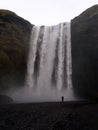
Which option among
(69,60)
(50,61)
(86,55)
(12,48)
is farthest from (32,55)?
(86,55)

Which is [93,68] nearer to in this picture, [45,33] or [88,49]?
[88,49]

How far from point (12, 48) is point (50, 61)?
9.03m

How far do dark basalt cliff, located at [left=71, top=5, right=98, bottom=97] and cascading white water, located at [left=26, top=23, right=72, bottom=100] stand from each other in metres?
1.76

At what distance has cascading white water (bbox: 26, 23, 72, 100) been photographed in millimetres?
51344

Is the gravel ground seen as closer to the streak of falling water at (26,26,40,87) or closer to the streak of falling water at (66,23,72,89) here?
the streak of falling water at (66,23,72,89)

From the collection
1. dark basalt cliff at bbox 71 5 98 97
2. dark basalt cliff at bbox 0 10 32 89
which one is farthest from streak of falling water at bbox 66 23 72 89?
dark basalt cliff at bbox 0 10 32 89

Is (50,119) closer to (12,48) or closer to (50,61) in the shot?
(12,48)

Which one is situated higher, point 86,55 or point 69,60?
point 86,55

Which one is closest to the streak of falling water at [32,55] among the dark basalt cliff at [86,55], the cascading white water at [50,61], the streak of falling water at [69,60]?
the cascading white water at [50,61]

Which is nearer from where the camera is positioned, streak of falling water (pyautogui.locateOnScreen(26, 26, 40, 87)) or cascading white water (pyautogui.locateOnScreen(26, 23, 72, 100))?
cascading white water (pyautogui.locateOnScreen(26, 23, 72, 100))

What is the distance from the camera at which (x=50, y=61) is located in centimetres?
5500

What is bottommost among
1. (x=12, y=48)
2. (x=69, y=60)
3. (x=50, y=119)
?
(x=50, y=119)

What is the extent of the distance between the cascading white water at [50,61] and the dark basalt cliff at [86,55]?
1758 millimetres

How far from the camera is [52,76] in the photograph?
52.9 meters
